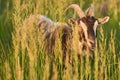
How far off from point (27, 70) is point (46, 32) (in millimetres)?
2419

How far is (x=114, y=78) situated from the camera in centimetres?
575

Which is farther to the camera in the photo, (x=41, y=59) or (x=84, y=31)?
(x=84, y=31)

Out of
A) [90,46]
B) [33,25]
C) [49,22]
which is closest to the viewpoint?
[33,25]

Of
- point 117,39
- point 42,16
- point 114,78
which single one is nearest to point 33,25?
point 114,78

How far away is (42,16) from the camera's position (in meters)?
8.83

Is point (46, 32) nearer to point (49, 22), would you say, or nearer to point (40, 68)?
point (49, 22)

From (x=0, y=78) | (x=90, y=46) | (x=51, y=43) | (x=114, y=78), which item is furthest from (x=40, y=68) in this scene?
(x=51, y=43)

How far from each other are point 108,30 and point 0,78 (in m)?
3.74

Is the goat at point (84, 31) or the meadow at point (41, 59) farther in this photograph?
the goat at point (84, 31)

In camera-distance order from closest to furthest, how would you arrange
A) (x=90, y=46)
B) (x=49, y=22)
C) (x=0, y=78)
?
(x=0, y=78) → (x=90, y=46) → (x=49, y=22)

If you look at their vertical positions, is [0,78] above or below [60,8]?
below

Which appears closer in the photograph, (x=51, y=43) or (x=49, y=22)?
(x=51, y=43)

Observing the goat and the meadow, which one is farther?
the goat

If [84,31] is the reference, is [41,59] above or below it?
below
